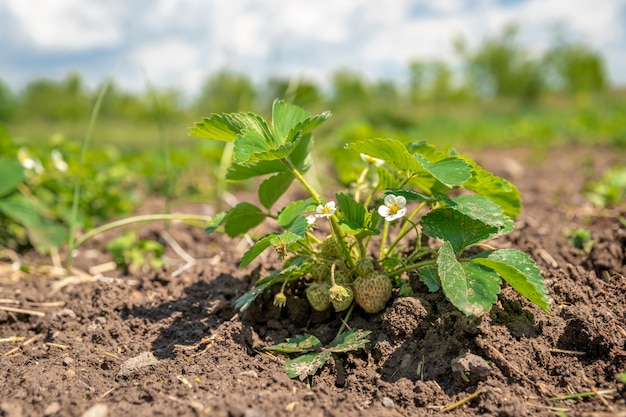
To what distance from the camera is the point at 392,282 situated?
74.3 inches

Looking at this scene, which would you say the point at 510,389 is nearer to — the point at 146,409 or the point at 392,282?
the point at 392,282

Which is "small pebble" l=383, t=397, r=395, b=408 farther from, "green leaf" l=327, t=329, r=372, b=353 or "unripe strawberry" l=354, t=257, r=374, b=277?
"unripe strawberry" l=354, t=257, r=374, b=277

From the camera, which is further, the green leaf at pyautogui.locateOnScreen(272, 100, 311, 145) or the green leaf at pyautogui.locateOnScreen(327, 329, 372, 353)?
the green leaf at pyautogui.locateOnScreen(272, 100, 311, 145)

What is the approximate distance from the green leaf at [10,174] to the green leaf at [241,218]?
1649 millimetres

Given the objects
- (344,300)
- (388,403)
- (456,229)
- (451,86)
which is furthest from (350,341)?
(451,86)

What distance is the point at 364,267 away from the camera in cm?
171

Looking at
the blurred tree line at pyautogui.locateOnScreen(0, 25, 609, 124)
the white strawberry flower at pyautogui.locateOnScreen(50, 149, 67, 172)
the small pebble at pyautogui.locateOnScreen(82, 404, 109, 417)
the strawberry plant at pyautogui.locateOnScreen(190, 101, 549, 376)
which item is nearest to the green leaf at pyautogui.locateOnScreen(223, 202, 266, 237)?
the strawberry plant at pyautogui.locateOnScreen(190, 101, 549, 376)

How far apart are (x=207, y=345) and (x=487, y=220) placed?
98 centimetres

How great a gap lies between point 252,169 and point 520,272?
2.98 feet

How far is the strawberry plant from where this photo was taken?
1.51 metres

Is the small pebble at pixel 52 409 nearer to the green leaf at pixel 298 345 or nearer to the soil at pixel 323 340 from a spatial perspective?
the soil at pixel 323 340

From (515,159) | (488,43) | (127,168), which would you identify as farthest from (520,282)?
(488,43)

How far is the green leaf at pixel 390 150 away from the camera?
1.54m

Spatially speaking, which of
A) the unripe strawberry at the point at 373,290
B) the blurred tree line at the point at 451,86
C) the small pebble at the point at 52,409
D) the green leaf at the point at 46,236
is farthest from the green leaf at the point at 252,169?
the blurred tree line at the point at 451,86
